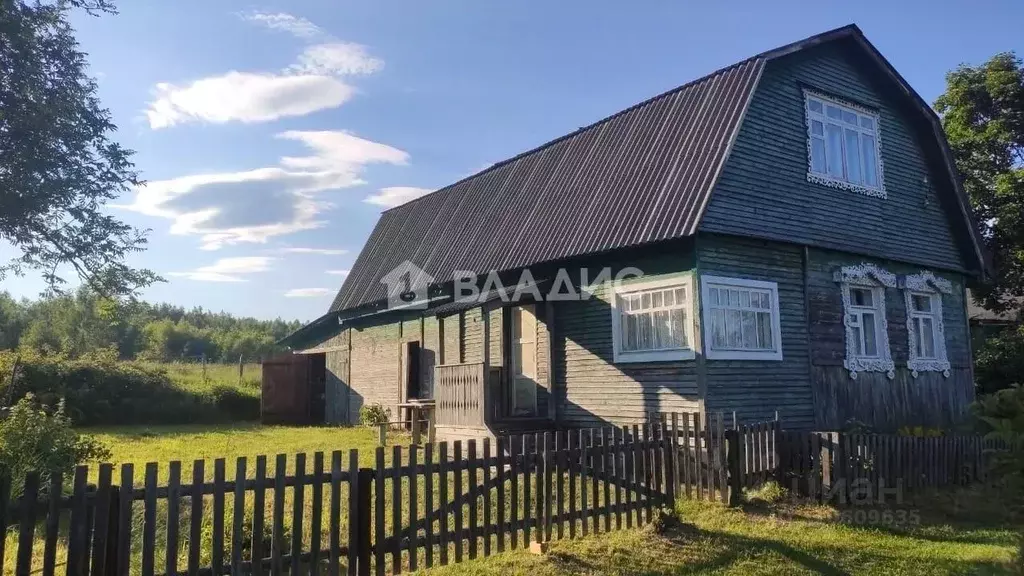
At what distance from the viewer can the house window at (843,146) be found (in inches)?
566

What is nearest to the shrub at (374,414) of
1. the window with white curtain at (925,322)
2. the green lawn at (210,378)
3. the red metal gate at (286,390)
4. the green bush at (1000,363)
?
the red metal gate at (286,390)

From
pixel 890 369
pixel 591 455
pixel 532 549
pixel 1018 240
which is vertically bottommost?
pixel 532 549

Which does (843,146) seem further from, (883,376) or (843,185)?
(883,376)

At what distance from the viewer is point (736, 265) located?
41.7ft

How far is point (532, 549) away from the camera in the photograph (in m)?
7.16

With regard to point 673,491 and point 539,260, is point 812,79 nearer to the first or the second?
point 539,260

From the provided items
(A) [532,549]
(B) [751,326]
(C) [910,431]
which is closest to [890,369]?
(C) [910,431]

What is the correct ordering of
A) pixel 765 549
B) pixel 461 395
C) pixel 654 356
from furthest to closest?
pixel 461 395 < pixel 654 356 < pixel 765 549

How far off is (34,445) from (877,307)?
1446 centimetres

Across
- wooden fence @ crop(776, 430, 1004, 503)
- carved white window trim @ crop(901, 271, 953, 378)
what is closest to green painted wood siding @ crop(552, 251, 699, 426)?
wooden fence @ crop(776, 430, 1004, 503)

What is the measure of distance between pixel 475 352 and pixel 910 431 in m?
8.78

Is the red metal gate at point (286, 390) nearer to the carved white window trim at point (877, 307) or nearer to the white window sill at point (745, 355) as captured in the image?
the white window sill at point (745, 355)

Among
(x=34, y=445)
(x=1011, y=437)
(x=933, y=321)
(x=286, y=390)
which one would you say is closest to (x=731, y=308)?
(x=933, y=321)

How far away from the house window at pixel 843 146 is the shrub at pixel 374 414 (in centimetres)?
1218
